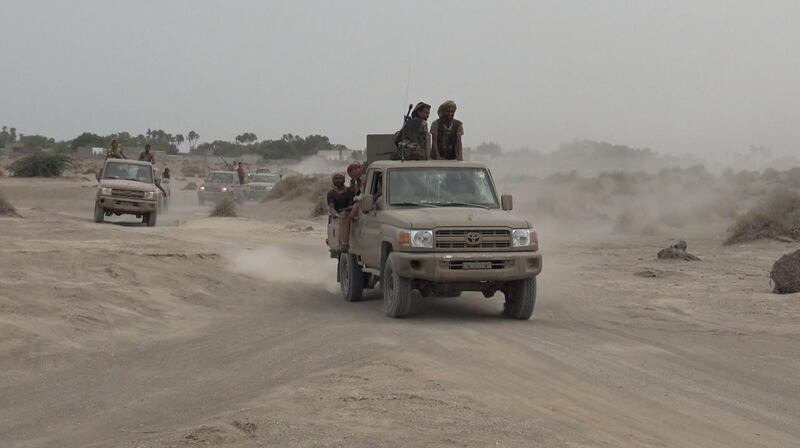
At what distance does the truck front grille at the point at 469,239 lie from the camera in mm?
11844

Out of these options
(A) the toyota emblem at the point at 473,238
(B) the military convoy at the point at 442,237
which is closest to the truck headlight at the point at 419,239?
(B) the military convoy at the point at 442,237

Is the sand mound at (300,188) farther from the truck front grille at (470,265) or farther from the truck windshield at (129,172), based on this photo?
the truck front grille at (470,265)

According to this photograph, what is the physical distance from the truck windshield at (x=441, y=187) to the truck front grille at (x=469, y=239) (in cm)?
110

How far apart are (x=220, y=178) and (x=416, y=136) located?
31938mm

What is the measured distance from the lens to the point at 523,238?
475 inches

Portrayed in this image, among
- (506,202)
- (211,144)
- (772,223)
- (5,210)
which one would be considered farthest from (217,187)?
(211,144)

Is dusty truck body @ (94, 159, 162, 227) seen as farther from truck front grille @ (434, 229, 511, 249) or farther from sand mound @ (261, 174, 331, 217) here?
truck front grille @ (434, 229, 511, 249)

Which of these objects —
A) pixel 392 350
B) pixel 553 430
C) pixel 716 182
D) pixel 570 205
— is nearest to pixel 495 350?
pixel 392 350

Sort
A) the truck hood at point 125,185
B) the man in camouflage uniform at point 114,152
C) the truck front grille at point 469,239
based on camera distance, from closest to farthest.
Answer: the truck front grille at point 469,239 < the truck hood at point 125,185 < the man in camouflage uniform at point 114,152

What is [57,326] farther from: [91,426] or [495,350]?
[495,350]

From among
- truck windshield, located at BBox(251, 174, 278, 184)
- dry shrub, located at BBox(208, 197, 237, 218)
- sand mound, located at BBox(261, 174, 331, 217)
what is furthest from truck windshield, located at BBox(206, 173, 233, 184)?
dry shrub, located at BBox(208, 197, 237, 218)

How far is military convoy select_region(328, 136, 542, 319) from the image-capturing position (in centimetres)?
1180

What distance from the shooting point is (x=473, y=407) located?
23.7ft

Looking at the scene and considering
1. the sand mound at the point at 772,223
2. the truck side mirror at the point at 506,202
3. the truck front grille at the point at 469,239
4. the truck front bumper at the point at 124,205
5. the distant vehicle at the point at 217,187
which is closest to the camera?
the truck front grille at the point at 469,239
